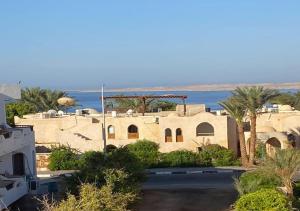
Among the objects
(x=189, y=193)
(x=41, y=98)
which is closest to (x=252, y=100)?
(x=189, y=193)

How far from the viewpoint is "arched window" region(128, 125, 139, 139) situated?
153 ft

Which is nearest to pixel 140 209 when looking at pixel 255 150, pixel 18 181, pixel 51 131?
pixel 18 181

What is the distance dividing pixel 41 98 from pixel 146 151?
2437cm

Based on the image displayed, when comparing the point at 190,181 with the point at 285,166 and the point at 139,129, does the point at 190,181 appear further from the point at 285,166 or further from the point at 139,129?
the point at 139,129

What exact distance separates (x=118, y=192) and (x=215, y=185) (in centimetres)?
961

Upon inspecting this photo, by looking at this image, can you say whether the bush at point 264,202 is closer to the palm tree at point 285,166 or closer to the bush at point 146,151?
the palm tree at point 285,166

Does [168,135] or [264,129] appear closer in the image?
[168,135]

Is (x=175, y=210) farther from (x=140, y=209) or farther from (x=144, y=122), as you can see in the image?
(x=144, y=122)

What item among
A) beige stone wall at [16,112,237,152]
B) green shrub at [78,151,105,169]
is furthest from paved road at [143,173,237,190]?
beige stone wall at [16,112,237,152]

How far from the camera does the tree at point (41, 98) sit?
63719mm

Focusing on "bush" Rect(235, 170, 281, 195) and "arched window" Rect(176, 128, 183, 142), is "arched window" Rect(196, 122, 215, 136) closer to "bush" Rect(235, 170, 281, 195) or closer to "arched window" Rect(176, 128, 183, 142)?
"arched window" Rect(176, 128, 183, 142)

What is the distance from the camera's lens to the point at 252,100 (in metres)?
40.8

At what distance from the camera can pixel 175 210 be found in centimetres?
2514

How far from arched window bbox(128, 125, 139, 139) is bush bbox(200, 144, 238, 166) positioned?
6.08 m
